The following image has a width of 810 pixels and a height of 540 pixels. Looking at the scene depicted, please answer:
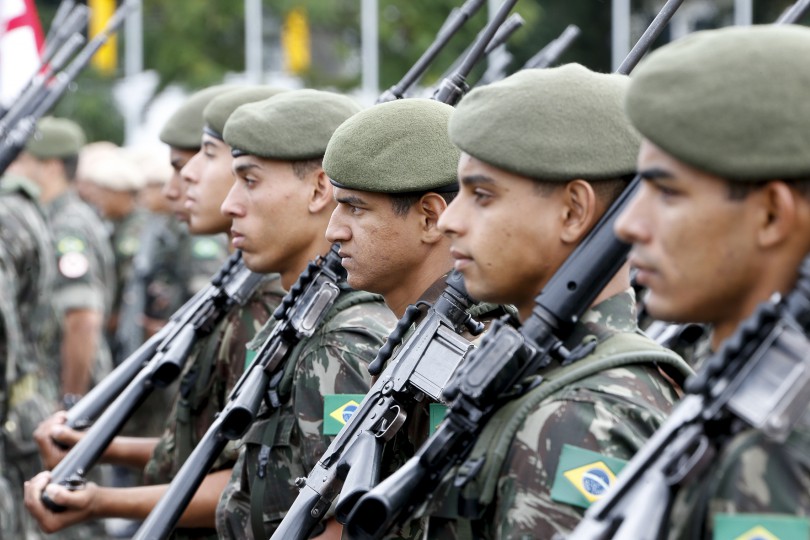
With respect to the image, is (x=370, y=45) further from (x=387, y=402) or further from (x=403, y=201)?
(x=387, y=402)

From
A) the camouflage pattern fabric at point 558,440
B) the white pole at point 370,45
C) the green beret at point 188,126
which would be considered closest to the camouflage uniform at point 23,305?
the green beret at point 188,126

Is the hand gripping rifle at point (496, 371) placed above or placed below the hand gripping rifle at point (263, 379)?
above

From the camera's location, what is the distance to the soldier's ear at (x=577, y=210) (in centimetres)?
293

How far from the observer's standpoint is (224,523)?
171 inches

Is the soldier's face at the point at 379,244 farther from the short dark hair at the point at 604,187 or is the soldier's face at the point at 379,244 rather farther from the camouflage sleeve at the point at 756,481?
the camouflage sleeve at the point at 756,481

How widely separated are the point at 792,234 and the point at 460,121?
Result: 94 centimetres

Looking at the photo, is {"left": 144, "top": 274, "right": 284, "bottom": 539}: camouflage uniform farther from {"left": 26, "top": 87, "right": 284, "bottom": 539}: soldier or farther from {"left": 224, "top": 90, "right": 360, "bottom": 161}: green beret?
{"left": 224, "top": 90, "right": 360, "bottom": 161}: green beret

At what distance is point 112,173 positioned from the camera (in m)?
12.3

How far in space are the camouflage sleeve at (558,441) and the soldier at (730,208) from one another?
390 millimetres

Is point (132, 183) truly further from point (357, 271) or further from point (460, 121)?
point (460, 121)

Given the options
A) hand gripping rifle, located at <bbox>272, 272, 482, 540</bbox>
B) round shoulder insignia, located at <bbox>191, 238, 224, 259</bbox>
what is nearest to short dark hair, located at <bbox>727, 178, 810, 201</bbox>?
hand gripping rifle, located at <bbox>272, 272, 482, 540</bbox>

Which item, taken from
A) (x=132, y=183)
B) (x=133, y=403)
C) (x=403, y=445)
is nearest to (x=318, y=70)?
(x=132, y=183)

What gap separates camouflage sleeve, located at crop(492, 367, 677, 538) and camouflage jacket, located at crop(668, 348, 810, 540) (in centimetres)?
51

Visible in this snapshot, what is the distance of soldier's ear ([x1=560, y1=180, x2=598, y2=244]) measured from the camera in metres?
2.93
